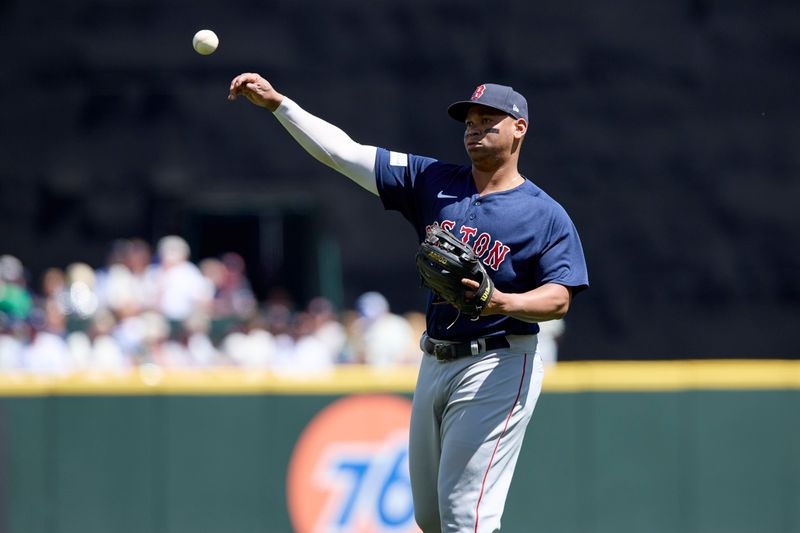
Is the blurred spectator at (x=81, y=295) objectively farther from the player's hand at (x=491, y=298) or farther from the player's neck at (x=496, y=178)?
the player's hand at (x=491, y=298)

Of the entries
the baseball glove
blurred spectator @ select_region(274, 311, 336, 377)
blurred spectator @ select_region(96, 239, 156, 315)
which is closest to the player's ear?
the baseball glove

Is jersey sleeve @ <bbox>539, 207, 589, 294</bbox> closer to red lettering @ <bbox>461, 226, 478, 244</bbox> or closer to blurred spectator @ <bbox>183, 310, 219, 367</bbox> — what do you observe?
red lettering @ <bbox>461, 226, 478, 244</bbox>

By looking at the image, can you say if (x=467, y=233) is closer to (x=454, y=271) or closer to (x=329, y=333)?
(x=454, y=271)

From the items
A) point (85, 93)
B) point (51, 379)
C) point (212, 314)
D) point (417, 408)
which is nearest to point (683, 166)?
point (212, 314)

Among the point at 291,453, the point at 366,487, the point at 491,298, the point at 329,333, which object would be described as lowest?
the point at 366,487

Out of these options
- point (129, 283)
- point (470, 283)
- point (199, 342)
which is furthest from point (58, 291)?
point (470, 283)

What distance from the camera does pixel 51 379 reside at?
7.14 meters

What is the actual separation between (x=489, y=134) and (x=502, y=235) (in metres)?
0.36

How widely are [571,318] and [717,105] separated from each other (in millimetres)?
2458

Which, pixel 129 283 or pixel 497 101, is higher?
pixel 497 101

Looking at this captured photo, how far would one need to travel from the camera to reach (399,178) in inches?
179

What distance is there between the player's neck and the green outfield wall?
9.28 feet

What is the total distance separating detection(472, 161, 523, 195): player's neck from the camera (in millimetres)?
4453

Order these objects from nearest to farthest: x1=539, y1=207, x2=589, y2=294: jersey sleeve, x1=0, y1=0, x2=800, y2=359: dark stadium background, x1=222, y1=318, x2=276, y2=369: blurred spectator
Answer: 1. x1=539, y1=207, x2=589, y2=294: jersey sleeve
2. x1=222, y1=318, x2=276, y2=369: blurred spectator
3. x1=0, y1=0, x2=800, y2=359: dark stadium background
